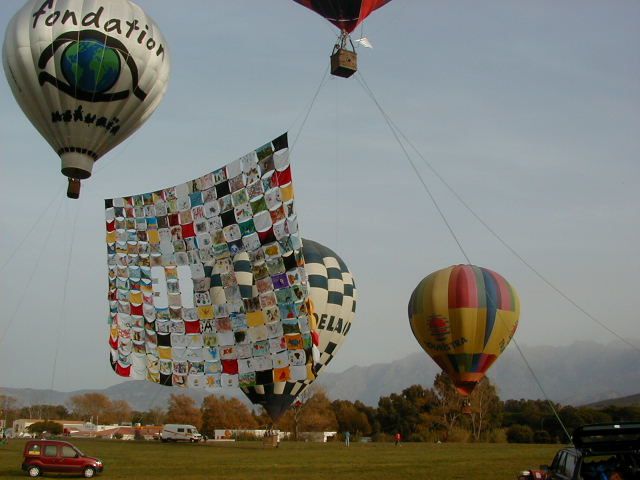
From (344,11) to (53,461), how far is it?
1380cm

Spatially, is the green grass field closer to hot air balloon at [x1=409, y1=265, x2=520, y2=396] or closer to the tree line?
hot air balloon at [x1=409, y1=265, x2=520, y2=396]

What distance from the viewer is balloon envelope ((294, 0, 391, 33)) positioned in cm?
1987

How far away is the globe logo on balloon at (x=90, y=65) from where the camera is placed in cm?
1998

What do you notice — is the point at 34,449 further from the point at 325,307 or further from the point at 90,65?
the point at 325,307

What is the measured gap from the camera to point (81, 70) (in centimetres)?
2011

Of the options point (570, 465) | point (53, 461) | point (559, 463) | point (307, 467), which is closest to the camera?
point (570, 465)

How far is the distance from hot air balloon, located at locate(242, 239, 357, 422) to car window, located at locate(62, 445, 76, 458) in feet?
35.3

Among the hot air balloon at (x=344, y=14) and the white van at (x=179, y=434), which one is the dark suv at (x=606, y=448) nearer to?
the hot air balloon at (x=344, y=14)

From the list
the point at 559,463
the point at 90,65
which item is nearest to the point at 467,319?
the point at 90,65

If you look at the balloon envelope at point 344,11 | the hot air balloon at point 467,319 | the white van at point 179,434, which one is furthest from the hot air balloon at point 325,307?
the white van at point 179,434

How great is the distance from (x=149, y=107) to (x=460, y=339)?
14097mm

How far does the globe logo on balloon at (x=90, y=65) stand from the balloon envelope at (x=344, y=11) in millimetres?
5810

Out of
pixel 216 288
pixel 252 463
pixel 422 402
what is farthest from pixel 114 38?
pixel 422 402

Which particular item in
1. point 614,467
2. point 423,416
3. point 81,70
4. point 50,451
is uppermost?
point 81,70
